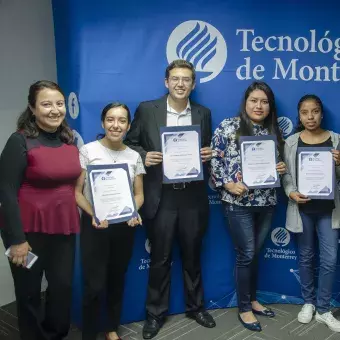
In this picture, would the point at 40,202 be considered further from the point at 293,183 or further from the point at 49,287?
the point at 293,183

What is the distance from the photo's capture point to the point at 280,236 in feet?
11.0

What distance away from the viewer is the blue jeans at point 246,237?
2908mm

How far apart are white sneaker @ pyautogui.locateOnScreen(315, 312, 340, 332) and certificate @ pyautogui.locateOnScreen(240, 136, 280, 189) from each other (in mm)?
1086

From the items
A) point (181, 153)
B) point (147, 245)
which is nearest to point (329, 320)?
point (147, 245)

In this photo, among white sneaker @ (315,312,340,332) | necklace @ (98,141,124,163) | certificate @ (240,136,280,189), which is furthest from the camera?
white sneaker @ (315,312,340,332)

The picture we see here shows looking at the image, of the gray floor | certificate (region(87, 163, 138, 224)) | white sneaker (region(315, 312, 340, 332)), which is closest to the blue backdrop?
the gray floor

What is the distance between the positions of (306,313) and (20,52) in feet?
9.62

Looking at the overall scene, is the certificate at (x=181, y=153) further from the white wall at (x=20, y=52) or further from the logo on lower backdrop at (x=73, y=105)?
the white wall at (x=20, y=52)

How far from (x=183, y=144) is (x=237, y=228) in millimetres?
724

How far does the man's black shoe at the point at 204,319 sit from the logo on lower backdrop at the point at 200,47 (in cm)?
172

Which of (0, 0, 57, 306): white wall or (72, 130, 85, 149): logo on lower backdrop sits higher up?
(0, 0, 57, 306): white wall

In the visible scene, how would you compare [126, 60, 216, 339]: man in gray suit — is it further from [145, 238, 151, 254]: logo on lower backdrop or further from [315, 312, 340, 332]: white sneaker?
[315, 312, 340, 332]: white sneaker

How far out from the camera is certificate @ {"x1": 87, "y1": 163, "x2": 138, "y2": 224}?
7.77 ft

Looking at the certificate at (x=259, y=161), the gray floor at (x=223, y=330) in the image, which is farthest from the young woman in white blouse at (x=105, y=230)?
the certificate at (x=259, y=161)
